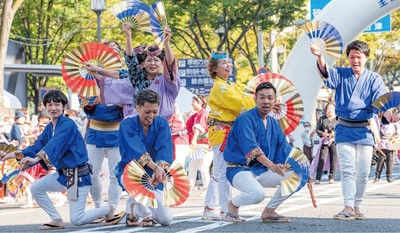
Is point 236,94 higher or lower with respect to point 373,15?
lower

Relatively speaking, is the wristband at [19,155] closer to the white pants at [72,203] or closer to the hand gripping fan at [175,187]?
the white pants at [72,203]

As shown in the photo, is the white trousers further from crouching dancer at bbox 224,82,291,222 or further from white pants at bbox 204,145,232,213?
white pants at bbox 204,145,232,213

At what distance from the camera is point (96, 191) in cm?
980

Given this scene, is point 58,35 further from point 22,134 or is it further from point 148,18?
point 148,18

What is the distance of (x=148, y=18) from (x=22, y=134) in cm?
767

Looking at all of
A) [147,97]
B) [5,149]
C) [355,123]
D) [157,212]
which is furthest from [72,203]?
[355,123]

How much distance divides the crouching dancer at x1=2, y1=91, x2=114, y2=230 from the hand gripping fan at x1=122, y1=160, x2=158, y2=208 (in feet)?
2.73

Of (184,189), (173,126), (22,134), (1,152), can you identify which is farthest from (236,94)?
(22,134)

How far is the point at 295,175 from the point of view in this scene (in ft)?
29.3

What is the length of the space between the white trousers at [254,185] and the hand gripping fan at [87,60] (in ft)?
6.74

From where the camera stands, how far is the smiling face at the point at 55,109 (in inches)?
362

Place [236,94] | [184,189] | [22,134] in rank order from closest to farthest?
[184,189]
[236,94]
[22,134]

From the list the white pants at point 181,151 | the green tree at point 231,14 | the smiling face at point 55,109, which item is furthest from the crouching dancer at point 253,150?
the green tree at point 231,14

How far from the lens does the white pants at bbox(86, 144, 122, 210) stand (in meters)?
9.73
